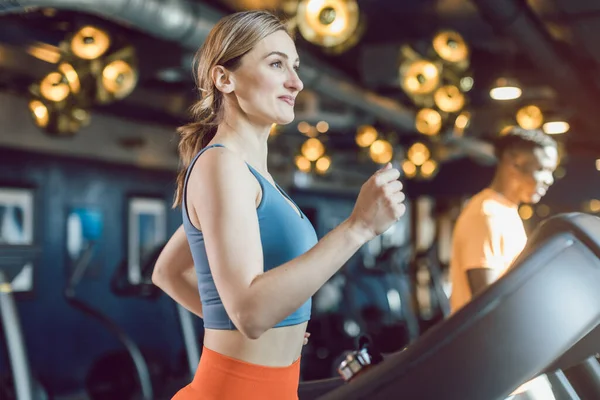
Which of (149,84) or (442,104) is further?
(149,84)

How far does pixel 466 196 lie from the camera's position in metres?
14.8

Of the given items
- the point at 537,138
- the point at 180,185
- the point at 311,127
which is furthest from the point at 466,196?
the point at 180,185

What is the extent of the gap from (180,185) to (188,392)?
413 mm

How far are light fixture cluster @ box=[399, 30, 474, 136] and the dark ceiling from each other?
13.5 inches

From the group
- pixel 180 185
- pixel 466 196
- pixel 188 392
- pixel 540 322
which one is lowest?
pixel 188 392

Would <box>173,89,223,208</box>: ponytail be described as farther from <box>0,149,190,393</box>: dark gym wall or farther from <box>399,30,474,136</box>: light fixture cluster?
<box>0,149,190,393</box>: dark gym wall

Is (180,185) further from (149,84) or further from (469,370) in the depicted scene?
(149,84)

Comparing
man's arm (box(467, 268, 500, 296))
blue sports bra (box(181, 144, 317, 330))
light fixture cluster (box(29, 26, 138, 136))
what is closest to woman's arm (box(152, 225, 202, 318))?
blue sports bra (box(181, 144, 317, 330))

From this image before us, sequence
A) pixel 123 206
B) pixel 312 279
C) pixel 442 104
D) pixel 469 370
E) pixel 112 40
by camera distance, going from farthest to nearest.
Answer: pixel 123 206 → pixel 442 104 → pixel 112 40 → pixel 312 279 → pixel 469 370

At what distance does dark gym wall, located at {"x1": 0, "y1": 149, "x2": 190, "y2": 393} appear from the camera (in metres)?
6.70

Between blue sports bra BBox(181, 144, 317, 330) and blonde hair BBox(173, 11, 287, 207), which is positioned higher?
blonde hair BBox(173, 11, 287, 207)

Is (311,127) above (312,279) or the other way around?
above

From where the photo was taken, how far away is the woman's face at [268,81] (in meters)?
1.20

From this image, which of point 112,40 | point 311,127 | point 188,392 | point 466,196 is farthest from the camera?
point 466,196
